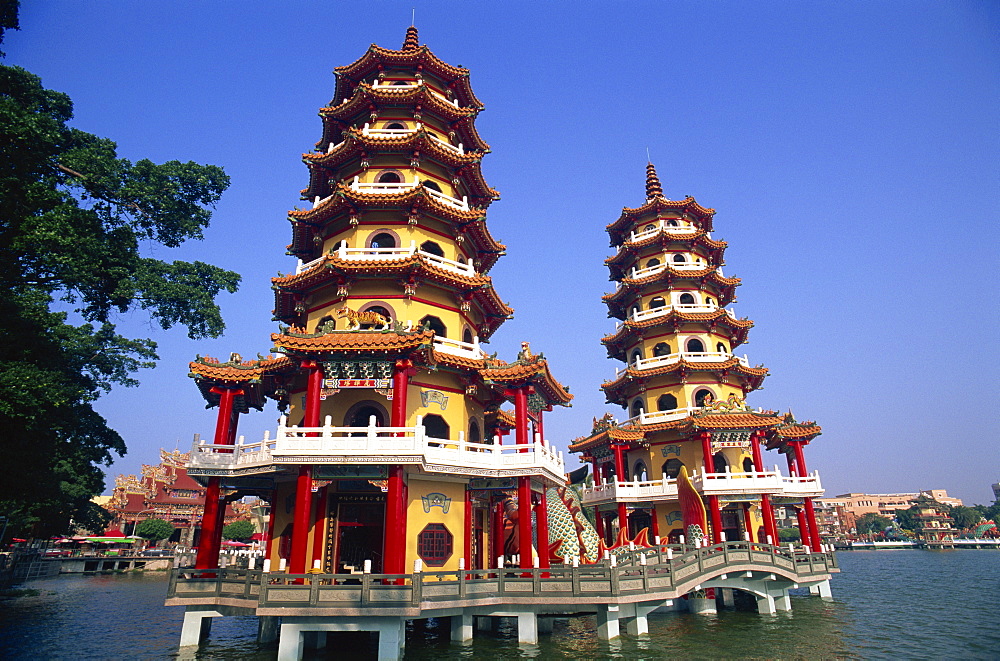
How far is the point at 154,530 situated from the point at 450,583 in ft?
190

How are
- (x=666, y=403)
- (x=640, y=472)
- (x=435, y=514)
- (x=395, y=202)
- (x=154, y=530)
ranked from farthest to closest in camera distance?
(x=154, y=530) < (x=666, y=403) < (x=640, y=472) < (x=395, y=202) < (x=435, y=514)

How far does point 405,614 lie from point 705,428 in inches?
675

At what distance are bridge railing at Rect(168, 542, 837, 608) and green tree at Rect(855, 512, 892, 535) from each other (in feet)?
349

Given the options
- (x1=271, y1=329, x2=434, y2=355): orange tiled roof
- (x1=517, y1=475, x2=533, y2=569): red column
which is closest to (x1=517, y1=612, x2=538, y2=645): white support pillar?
(x1=517, y1=475, x2=533, y2=569): red column

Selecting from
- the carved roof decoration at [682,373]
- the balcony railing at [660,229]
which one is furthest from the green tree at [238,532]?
the balcony railing at [660,229]

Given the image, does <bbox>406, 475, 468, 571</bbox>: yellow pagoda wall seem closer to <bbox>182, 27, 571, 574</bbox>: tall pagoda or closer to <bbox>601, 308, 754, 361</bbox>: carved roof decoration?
<bbox>182, 27, 571, 574</bbox>: tall pagoda

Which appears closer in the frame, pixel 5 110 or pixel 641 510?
pixel 5 110

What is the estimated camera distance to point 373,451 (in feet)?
46.9

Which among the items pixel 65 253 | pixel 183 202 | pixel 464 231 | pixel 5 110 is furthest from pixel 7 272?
pixel 464 231

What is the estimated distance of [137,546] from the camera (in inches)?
2277

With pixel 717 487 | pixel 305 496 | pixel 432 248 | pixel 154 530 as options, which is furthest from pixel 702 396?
pixel 154 530

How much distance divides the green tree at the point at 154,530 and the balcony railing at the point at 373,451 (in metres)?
Answer: 51.7

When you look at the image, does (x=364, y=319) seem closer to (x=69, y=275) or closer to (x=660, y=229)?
(x=69, y=275)

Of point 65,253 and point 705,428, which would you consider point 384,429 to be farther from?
point 705,428
